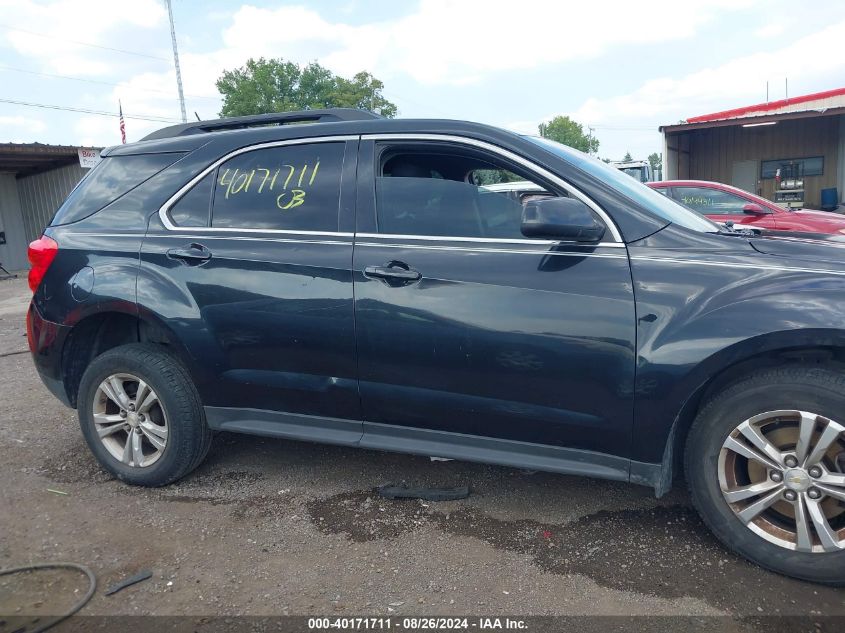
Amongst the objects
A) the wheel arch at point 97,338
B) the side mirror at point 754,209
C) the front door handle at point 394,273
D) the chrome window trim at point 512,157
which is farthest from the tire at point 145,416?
the side mirror at point 754,209

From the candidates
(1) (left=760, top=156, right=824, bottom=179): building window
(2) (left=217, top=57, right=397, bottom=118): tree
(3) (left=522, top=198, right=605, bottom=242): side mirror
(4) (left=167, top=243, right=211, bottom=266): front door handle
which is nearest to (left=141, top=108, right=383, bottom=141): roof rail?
(4) (left=167, top=243, right=211, bottom=266): front door handle

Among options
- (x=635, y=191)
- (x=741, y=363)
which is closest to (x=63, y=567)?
(x=741, y=363)

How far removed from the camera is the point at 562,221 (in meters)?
2.65

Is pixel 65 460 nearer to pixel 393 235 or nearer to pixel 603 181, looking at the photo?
pixel 393 235

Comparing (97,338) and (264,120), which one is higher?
(264,120)

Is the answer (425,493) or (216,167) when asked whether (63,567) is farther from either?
(216,167)

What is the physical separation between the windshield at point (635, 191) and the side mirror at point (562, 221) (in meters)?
0.31

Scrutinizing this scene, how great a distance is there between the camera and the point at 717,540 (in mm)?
2846

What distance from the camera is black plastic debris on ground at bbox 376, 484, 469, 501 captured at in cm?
333

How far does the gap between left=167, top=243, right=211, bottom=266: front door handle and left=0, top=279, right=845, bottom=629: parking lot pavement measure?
4.05 ft

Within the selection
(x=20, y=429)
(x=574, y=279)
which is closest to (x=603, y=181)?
(x=574, y=279)

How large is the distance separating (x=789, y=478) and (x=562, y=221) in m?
1.30

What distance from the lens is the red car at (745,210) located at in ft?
27.1

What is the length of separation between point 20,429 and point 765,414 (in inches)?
181
